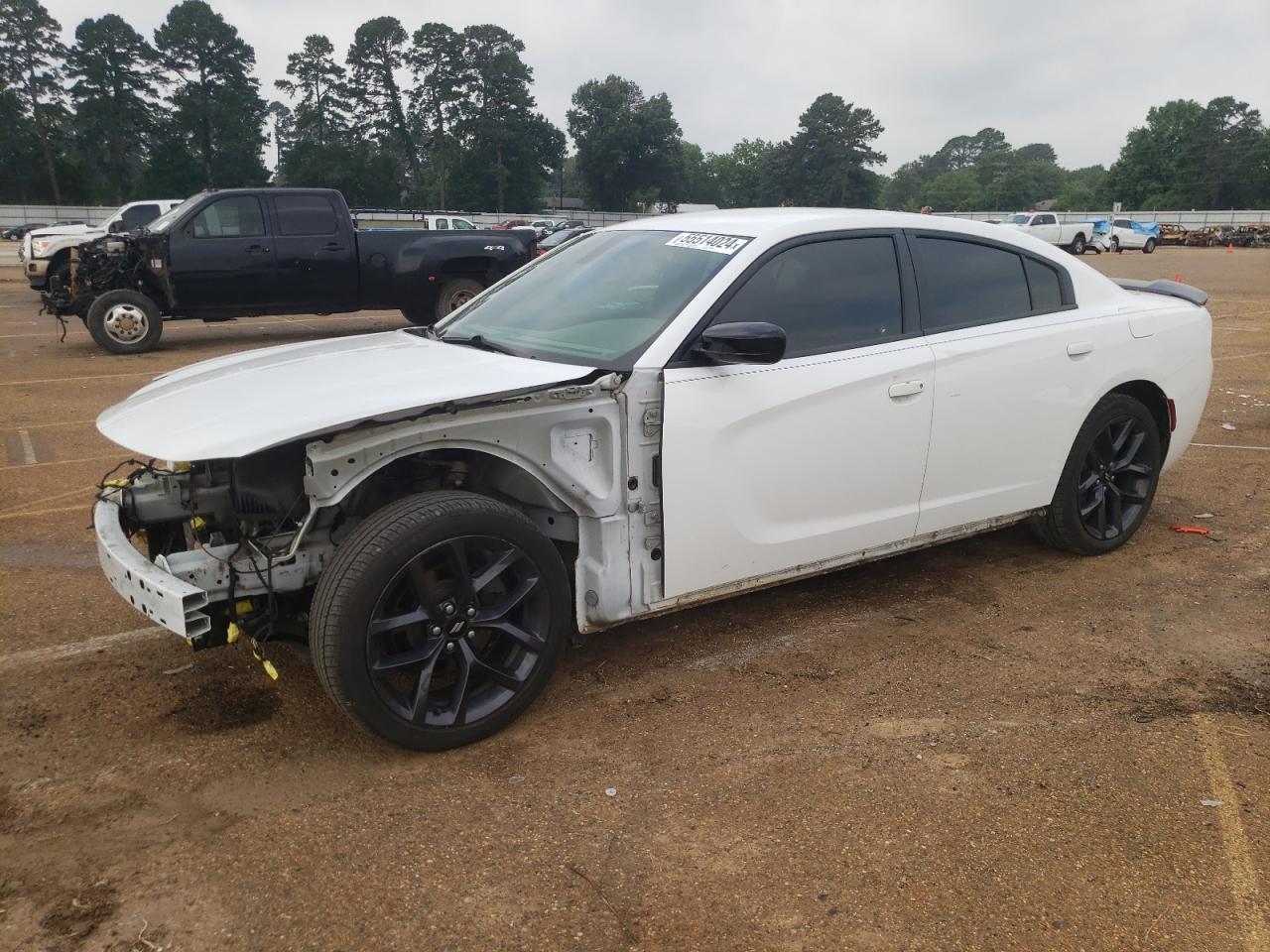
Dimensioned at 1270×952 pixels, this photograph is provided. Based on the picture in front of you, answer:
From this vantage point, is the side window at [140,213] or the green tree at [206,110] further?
the green tree at [206,110]

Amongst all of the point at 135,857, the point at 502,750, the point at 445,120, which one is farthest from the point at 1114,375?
the point at 445,120

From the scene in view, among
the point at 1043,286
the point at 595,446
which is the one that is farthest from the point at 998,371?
the point at 595,446

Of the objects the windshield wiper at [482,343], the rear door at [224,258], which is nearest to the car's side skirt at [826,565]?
the windshield wiper at [482,343]

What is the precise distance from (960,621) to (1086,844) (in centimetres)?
158

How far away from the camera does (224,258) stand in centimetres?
1188

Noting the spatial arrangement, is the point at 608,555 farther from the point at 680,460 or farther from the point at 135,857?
the point at 135,857

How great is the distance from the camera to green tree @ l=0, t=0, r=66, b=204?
65.8m

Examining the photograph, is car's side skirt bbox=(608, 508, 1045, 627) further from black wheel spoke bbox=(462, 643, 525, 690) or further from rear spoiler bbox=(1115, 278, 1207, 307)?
rear spoiler bbox=(1115, 278, 1207, 307)

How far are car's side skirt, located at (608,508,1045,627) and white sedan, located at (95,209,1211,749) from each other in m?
A: 0.02

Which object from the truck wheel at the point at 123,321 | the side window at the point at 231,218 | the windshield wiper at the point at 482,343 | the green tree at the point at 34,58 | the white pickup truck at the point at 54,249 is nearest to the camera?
the windshield wiper at the point at 482,343

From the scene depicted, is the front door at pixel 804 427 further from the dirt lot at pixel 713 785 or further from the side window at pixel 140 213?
the side window at pixel 140 213

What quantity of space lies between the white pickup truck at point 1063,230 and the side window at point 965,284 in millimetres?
37354

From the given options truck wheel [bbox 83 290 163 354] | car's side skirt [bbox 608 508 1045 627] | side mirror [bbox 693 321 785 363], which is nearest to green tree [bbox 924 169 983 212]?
truck wheel [bbox 83 290 163 354]

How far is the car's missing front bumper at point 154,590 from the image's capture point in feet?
9.02
